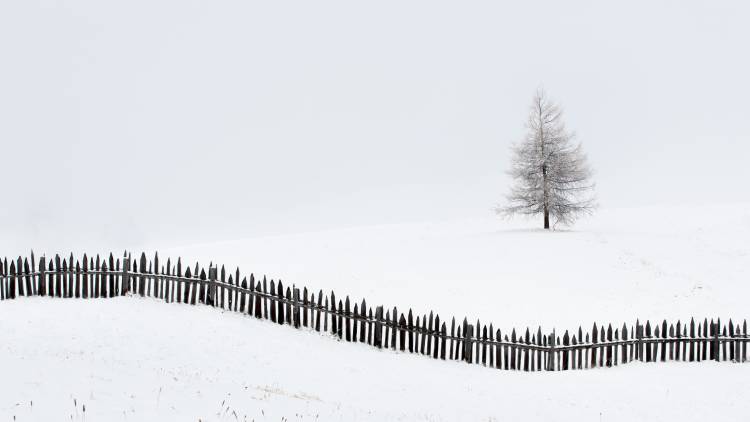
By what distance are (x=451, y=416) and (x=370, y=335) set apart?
17.5 ft

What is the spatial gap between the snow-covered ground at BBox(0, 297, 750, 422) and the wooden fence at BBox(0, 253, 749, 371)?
0.42 meters

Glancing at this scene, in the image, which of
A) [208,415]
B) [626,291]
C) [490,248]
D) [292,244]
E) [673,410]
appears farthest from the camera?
[292,244]

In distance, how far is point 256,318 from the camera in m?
16.7

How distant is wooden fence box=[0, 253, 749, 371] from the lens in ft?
53.4

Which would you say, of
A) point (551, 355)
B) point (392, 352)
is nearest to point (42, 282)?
point (392, 352)

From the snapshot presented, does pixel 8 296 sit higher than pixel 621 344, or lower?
higher

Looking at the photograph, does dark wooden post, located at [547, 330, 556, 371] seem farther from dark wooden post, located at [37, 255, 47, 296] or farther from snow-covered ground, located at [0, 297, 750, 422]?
dark wooden post, located at [37, 255, 47, 296]

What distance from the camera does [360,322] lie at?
16656mm

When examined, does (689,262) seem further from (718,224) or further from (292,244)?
(292,244)

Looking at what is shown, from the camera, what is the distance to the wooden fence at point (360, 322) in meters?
16.3

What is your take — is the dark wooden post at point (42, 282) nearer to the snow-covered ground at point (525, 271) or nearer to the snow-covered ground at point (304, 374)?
the snow-covered ground at point (304, 374)

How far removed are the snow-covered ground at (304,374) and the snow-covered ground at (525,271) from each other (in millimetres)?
5252

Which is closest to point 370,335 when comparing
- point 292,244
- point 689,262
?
point 292,244

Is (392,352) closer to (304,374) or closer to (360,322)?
(360,322)
